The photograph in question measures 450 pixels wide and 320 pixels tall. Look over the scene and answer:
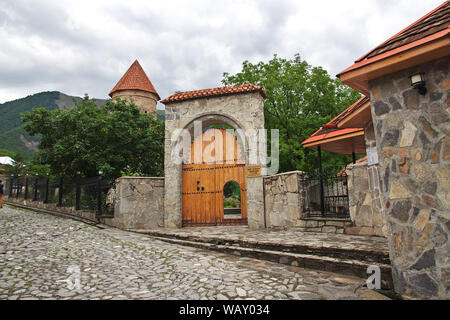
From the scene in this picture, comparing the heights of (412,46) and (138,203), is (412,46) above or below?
above

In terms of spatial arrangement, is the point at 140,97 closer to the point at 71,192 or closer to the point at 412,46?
the point at 71,192

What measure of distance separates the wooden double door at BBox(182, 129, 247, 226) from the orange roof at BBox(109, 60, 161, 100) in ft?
51.0

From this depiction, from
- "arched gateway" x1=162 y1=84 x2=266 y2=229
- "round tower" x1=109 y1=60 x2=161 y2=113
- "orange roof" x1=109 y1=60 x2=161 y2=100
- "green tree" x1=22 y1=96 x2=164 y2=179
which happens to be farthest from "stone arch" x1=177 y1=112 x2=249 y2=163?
"orange roof" x1=109 y1=60 x2=161 y2=100

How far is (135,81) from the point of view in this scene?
22.8 metres

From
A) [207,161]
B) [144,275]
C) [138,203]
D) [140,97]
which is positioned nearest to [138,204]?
[138,203]

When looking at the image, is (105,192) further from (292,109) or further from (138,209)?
(292,109)

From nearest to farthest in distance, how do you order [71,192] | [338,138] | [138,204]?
[338,138], [138,204], [71,192]

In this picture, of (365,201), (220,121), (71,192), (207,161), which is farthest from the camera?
(71,192)

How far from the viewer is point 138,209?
8828 millimetres

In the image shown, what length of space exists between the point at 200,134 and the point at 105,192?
13.3 feet

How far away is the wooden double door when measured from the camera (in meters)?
8.59

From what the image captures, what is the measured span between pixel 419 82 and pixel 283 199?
4864mm

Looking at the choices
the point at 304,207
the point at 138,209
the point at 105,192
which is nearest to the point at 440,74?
the point at 304,207

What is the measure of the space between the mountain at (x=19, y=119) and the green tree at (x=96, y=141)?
47138mm
